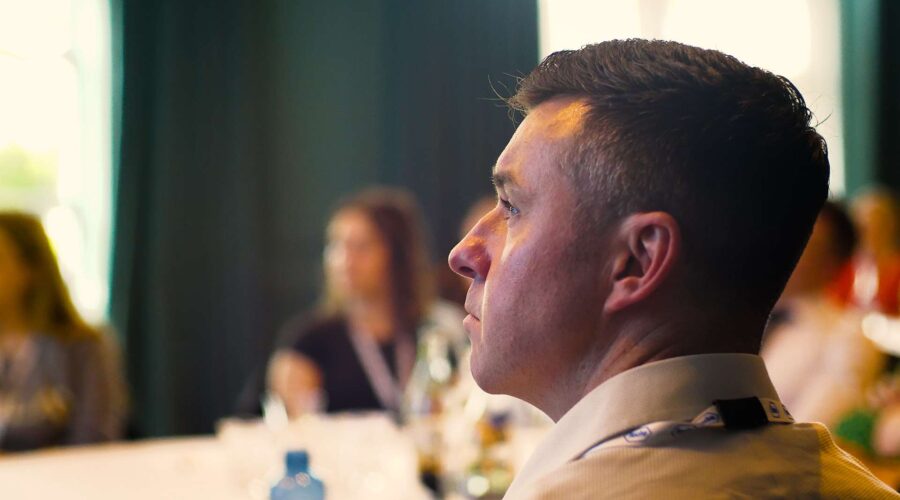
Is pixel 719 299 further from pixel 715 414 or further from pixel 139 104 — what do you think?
pixel 139 104

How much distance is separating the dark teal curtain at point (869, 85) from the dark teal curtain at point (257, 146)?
2707 mm

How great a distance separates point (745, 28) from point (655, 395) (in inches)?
247

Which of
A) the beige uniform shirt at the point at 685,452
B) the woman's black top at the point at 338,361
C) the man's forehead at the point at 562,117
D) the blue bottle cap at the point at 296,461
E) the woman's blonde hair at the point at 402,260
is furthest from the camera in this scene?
the woman's blonde hair at the point at 402,260

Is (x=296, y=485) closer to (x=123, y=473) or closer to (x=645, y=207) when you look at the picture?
(x=123, y=473)

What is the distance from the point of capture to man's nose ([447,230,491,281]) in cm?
99

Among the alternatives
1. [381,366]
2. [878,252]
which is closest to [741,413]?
[381,366]

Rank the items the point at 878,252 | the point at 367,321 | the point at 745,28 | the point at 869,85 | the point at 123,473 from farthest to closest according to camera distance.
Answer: the point at 869,85 < the point at 745,28 < the point at 878,252 < the point at 367,321 < the point at 123,473

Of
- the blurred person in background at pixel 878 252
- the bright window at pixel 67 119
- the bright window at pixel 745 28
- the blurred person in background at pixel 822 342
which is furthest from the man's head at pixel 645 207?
the blurred person in background at pixel 878 252

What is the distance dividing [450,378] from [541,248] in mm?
1879

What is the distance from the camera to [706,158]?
33.9 inches

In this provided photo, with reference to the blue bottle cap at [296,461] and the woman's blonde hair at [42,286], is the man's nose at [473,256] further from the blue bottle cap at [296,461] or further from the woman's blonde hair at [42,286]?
the woman's blonde hair at [42,286]

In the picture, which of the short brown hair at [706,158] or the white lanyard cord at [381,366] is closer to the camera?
the short brown hair at [706,158]

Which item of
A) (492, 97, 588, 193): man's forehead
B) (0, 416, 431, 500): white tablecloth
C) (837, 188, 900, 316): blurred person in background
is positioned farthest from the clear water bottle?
(837, 188, 900, 316): blurred person in background

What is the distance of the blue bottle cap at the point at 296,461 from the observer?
73.0 inches
